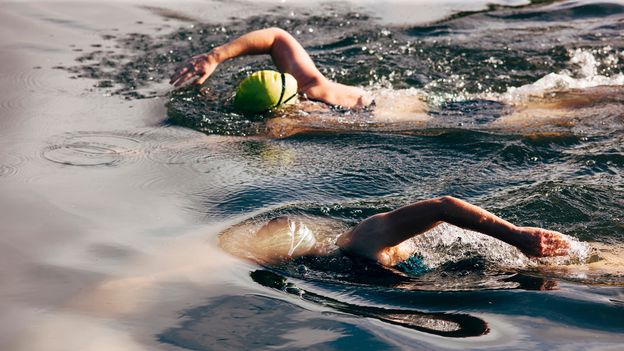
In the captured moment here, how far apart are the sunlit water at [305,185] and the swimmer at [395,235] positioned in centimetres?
10

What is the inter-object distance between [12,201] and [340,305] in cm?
273

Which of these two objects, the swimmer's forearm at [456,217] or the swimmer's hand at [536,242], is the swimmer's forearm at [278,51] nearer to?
the swimmer's forearm at [456,217]

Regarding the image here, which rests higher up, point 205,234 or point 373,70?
point 373,70

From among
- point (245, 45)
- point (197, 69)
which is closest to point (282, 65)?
point (245, 45)

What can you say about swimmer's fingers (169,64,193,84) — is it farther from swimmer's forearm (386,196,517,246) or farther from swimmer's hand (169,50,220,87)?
swimmer's forearm (386,196,517,246)

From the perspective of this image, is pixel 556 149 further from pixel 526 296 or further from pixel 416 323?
pixel 416 323

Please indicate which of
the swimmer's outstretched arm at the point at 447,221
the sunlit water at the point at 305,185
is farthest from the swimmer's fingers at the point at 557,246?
the sunlit water at the point at 305,185

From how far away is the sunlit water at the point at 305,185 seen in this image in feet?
14.9

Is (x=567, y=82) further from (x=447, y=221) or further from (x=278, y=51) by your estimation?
(x=447, y=221)

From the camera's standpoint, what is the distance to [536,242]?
4.90 meters

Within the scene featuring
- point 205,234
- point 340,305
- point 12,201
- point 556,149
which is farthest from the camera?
point 556,149

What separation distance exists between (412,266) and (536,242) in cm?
79

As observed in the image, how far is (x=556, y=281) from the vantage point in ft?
16.5

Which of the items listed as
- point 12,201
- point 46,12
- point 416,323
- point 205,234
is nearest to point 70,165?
point 12,201
